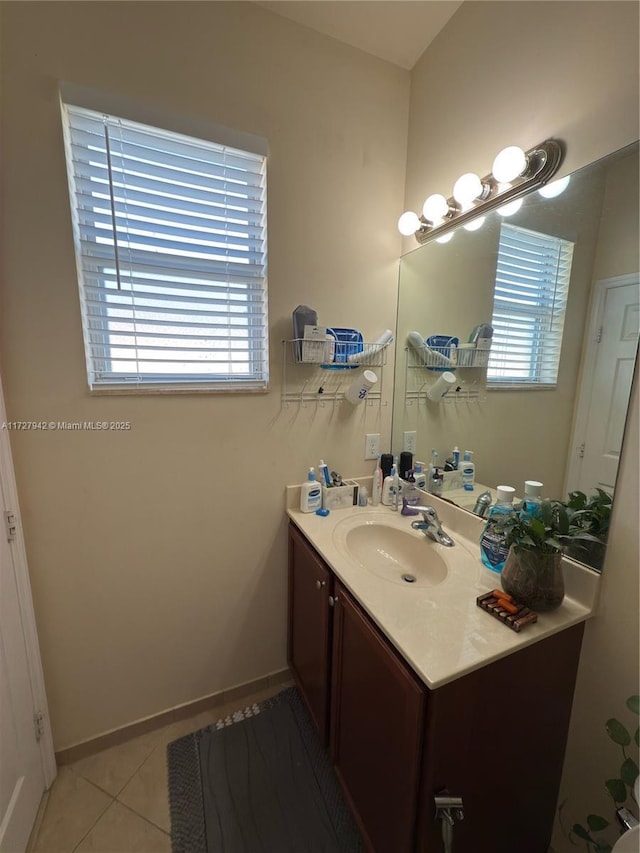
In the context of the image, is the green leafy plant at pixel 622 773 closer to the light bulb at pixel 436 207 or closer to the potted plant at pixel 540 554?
the potted plant at pixel 540 554

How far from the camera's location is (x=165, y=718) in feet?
4.79

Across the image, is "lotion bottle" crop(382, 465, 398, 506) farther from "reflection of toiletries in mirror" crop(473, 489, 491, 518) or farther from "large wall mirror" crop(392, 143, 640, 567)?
"reflection of toiletries in mirror" crop(473, 489, 491, 518)

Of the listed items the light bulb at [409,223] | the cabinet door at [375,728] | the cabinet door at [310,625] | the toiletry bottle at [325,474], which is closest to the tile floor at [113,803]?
the cabinet door at [310,625]

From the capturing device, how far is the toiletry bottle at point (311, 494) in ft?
4.76

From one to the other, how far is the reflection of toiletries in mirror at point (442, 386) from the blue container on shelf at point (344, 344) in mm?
366

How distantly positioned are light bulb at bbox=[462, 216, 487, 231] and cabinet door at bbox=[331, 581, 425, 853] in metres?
1.37

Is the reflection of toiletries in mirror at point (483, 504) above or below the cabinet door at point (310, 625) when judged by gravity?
above

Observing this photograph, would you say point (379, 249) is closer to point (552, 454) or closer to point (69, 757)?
point (552, 454)

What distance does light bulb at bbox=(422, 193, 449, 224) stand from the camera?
4.14 ft

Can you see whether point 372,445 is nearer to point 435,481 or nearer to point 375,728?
point 435,481

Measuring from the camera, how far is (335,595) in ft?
3.64

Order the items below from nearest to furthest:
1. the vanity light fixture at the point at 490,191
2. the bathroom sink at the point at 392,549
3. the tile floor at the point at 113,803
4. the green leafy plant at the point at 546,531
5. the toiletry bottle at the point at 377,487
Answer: the green leafy plant at the point at 546,531, the vanity light fixture at the point at 490,191, the tile floor at the point at 113,803, the bathroom sink at the point at 392,549, the toiletry bottle at the point at 377,487

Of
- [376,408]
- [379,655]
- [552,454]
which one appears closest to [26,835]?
[379,655]

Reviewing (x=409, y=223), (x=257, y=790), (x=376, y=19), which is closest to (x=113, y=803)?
(x=257, y=790)
